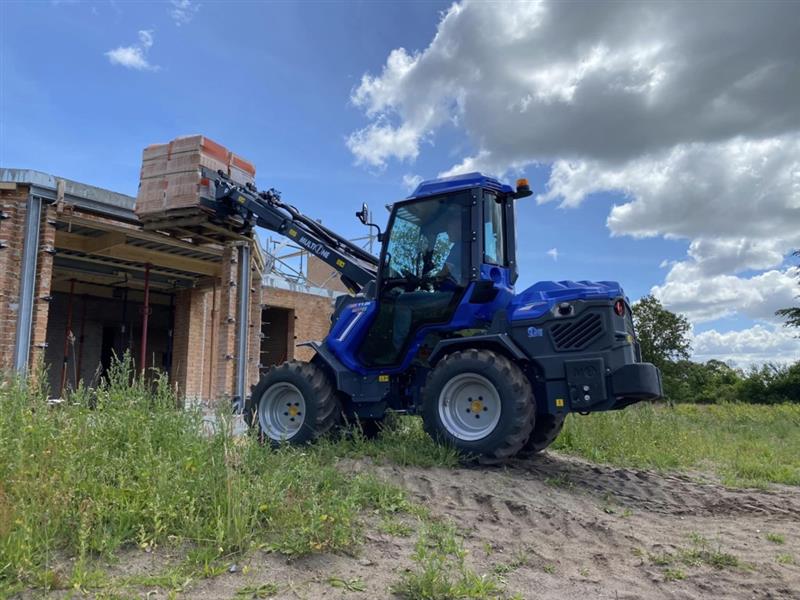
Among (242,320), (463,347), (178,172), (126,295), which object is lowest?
(463,347)

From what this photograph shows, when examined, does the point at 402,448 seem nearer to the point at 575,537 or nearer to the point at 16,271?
the point at 575,537

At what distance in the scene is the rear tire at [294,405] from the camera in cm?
735

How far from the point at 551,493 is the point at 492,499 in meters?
0.79

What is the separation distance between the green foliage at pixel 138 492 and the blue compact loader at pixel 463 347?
185cm

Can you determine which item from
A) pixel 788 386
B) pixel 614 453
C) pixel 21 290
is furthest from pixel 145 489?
pixel 788 386

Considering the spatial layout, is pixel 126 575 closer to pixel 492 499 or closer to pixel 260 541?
pixel 260 541

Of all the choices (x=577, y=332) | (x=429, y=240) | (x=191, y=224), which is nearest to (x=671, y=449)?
(x=577, y=332)

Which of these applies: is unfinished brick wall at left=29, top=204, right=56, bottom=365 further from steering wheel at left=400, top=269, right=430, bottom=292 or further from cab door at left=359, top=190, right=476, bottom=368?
steering wheel at left=400, top=269, right=430, bottom=292

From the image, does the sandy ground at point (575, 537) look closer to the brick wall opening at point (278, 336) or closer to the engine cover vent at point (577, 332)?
the engine cover vent at point (577, 332)

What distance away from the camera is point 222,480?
4.25 meters

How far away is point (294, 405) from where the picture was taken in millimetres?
7684

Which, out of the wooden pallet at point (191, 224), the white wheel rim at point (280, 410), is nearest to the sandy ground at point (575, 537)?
the white wheel rim at point (280, 410)

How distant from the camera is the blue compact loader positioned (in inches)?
248

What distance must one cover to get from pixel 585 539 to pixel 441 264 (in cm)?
359
